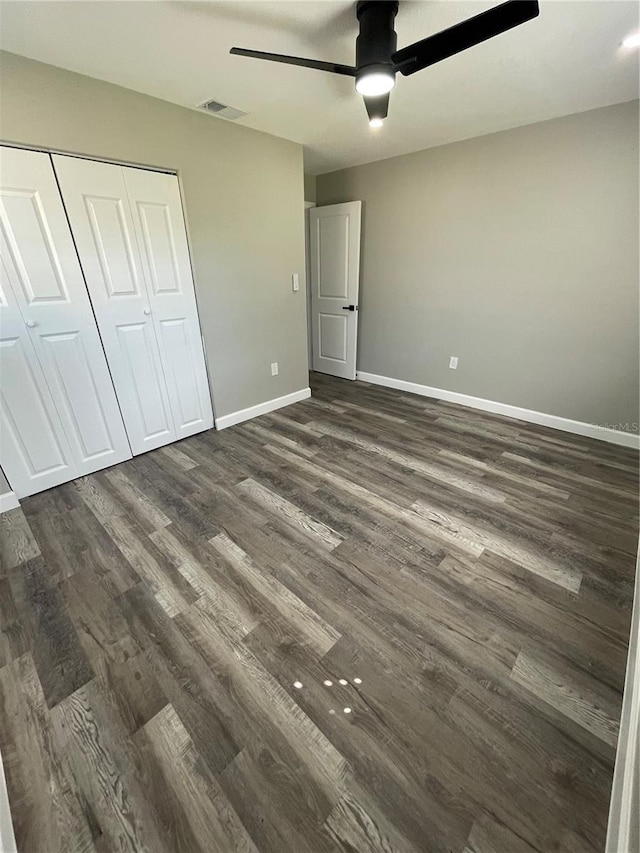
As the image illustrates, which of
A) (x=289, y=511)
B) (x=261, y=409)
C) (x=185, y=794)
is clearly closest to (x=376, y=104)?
(x=289, y=511)

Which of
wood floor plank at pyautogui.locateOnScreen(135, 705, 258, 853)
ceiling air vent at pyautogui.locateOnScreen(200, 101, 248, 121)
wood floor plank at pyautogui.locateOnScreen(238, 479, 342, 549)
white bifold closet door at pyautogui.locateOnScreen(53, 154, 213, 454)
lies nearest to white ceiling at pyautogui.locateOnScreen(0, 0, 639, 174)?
ceiling air vent at pyautogui.locateOnScreen(200, 101, 248, 121)

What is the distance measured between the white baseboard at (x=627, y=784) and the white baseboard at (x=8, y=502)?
9.73 ft

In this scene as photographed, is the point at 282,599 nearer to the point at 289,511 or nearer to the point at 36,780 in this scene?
the point at 289,511

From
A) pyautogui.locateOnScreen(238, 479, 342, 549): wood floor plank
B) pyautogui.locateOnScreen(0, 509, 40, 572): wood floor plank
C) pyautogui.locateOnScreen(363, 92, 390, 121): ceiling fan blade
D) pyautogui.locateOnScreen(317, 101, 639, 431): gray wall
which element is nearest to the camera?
pyautogui.locateOnScreen(363, 92, 390, 121): ceiling fan blade

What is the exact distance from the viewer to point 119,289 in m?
2.30

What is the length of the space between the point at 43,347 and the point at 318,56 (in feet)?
7.40

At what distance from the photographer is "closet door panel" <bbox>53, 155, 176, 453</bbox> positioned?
206cm

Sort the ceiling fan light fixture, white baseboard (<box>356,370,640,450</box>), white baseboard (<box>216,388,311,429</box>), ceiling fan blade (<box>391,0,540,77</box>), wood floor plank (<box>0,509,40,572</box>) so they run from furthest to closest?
white baseboard (<box>216,388,311,429</box>) < white baseboard (<box>356,370,640,450</box>) < wood floor plank (<box>0,509,40,572</box>) < the ceiling fan light fixture < ceiling fan blade (<box>391,0,540,77</box>)

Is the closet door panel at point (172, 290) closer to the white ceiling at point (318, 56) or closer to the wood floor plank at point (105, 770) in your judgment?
the white ceiling at point (318, 56)

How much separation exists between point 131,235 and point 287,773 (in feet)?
9.47

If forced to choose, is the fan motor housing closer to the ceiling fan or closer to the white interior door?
the ceiling fan

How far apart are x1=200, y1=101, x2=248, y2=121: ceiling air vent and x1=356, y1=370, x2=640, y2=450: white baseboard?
273cm

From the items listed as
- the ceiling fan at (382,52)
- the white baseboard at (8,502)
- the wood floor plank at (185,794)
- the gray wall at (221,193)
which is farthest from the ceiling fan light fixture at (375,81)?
the white baseboard at (8,502)

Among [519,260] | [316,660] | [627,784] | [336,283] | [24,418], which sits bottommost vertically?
[316,660]
